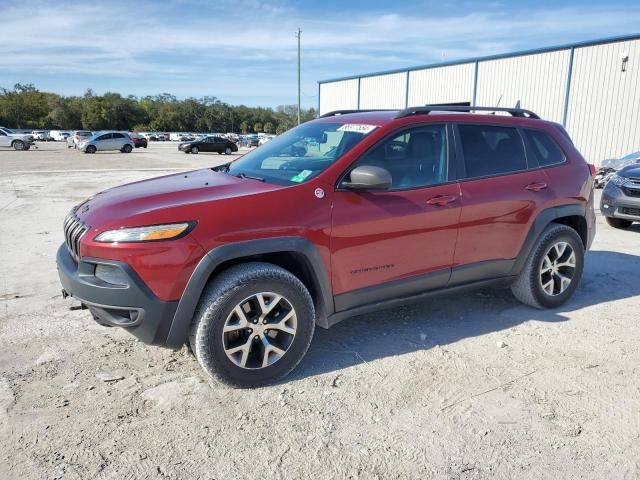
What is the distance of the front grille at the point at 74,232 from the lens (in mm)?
3193

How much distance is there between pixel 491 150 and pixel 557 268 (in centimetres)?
133

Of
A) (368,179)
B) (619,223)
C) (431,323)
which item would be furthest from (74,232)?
(619,223)

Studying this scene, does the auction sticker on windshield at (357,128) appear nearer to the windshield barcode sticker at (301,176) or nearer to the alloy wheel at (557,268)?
the windshield barcode sticker at (301,176)

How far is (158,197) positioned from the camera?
3330 millimetres

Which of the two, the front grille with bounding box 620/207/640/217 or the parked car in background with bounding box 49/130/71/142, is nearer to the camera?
the front grille with bounding box 620/207/640/217

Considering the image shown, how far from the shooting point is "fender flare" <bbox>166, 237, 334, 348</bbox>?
301 cm

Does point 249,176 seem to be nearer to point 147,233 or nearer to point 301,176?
point 301,176

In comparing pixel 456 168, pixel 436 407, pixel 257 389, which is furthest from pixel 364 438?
pixel 456 168

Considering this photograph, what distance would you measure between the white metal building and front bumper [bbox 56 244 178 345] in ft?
49.7

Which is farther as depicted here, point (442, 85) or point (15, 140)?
point (15, 140)

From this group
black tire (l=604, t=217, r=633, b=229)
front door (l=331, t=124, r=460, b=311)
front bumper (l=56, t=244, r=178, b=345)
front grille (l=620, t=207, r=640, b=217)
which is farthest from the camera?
black tire (l=604, t=217, r=633, b=229)

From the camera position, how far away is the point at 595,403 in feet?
10.3

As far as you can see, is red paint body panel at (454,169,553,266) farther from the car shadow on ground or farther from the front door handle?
the car shadow on ground

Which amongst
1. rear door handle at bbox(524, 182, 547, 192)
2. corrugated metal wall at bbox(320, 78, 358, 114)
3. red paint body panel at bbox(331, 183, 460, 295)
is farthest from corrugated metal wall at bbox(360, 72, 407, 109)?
red paint body panel at bbox(331, 183, 460, 295)
